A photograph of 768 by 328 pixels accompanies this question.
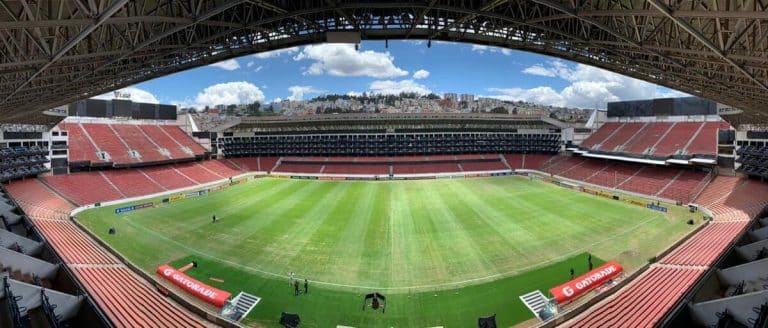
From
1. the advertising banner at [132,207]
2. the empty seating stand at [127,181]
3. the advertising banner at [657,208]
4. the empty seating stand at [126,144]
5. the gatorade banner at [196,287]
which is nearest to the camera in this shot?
the gatorade banner at [196,287]

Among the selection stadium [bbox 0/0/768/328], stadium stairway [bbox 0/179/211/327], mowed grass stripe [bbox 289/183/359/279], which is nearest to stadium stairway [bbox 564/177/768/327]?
stadium [bbox 0/0/768/328]

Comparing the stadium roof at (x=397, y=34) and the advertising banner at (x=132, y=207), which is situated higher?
the stadium roof at (x=397, y=34)

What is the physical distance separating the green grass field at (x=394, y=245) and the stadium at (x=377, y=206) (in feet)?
0.59

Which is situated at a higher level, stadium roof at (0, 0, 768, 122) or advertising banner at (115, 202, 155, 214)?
stadium roof at (0, 0, 768, 122)

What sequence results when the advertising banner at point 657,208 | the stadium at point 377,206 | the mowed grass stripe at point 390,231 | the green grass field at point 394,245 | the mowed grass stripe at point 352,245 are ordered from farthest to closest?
the advertising banner at point 657,208 < the mowed grass stripe at point 390,231 < the mowed grass stripe at point 352,245 < the green grass field at point 394,245 < the stadium at point 377,206

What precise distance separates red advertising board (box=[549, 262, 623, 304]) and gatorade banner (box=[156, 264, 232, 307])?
567 inches

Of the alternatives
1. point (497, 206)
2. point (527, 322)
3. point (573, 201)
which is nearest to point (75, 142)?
point (497, 206)

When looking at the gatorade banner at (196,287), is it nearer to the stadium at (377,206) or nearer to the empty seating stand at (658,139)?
the stadium at (377,206)

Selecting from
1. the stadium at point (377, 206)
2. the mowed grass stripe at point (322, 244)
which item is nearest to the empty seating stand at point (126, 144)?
the stadium at point (377, 206)

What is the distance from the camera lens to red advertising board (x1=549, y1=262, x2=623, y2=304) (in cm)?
1544

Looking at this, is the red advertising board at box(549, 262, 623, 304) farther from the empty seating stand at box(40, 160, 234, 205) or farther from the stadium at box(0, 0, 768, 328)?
the empty seating stand at box(40, 160, 234, 205)

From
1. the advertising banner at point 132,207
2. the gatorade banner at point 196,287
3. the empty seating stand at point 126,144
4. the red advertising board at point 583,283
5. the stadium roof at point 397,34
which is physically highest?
the stadium roof at point 397,34

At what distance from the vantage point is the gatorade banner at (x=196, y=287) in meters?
15.3

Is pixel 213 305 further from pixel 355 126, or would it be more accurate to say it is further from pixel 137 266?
pixel 355 126
